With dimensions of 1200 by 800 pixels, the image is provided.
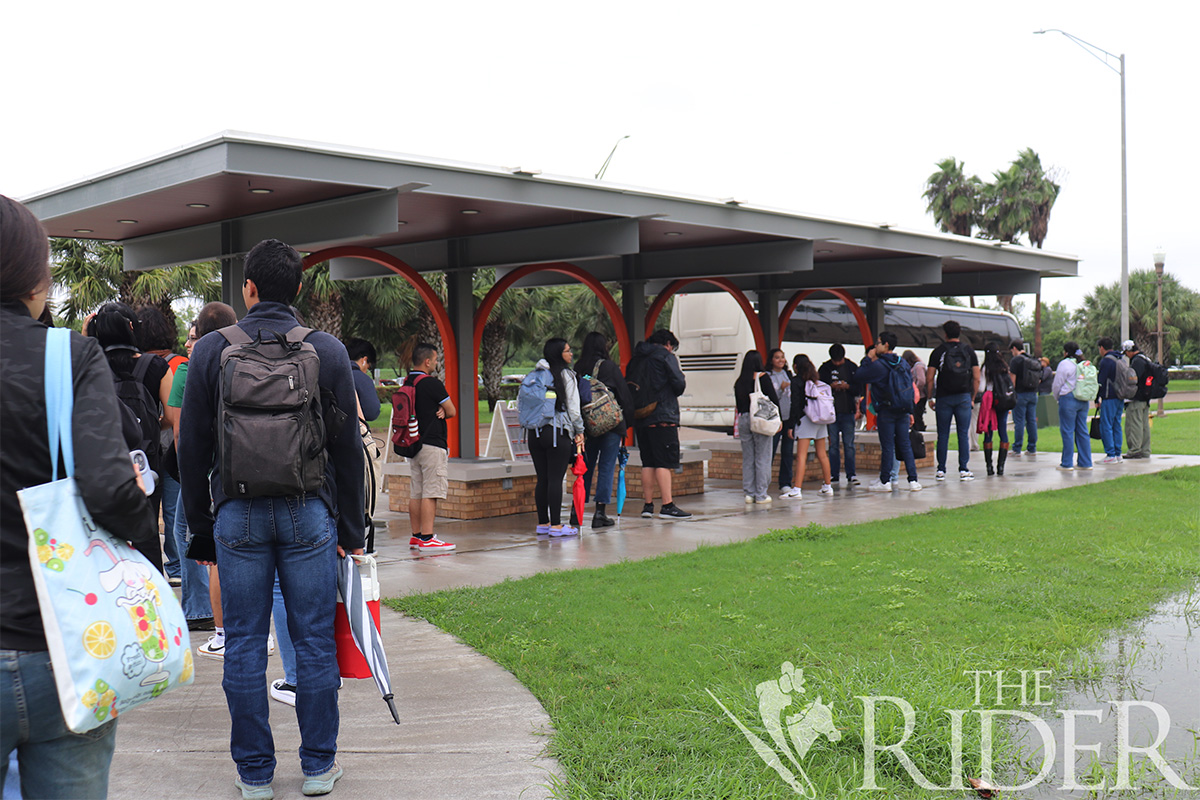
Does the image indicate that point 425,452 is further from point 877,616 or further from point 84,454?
point 84,454

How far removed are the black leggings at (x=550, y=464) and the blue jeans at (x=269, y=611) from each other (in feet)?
18.3

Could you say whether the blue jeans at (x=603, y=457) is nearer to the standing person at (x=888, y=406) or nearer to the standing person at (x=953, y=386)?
the standing person at (x=888, y=406)

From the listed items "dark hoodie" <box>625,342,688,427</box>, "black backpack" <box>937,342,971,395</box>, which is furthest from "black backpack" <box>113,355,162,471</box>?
"black backpack" <box>937,342,971,395</box>

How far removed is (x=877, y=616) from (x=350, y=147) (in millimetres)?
5270

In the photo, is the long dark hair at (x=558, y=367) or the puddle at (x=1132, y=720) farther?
the long dark hair at (x=558, y=367)

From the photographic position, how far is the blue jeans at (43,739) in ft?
6.57

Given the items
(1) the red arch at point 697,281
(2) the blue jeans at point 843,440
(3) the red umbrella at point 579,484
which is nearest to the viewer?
(3) the red umbrella at point 579,484

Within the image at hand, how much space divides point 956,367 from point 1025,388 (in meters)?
3.40

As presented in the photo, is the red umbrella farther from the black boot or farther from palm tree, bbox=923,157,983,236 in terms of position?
palm tree, bbox=923,157,983,236

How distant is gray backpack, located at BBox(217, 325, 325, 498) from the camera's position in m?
3.30

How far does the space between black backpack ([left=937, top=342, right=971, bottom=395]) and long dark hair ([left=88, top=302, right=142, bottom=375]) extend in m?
10.3

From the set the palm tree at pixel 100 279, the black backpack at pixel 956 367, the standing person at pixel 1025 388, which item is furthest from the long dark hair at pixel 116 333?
the palm tree at pixel 100 279

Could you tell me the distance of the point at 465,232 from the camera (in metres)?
11.6

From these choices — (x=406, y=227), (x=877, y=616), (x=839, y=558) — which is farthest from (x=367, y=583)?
(x=406, y=227)
